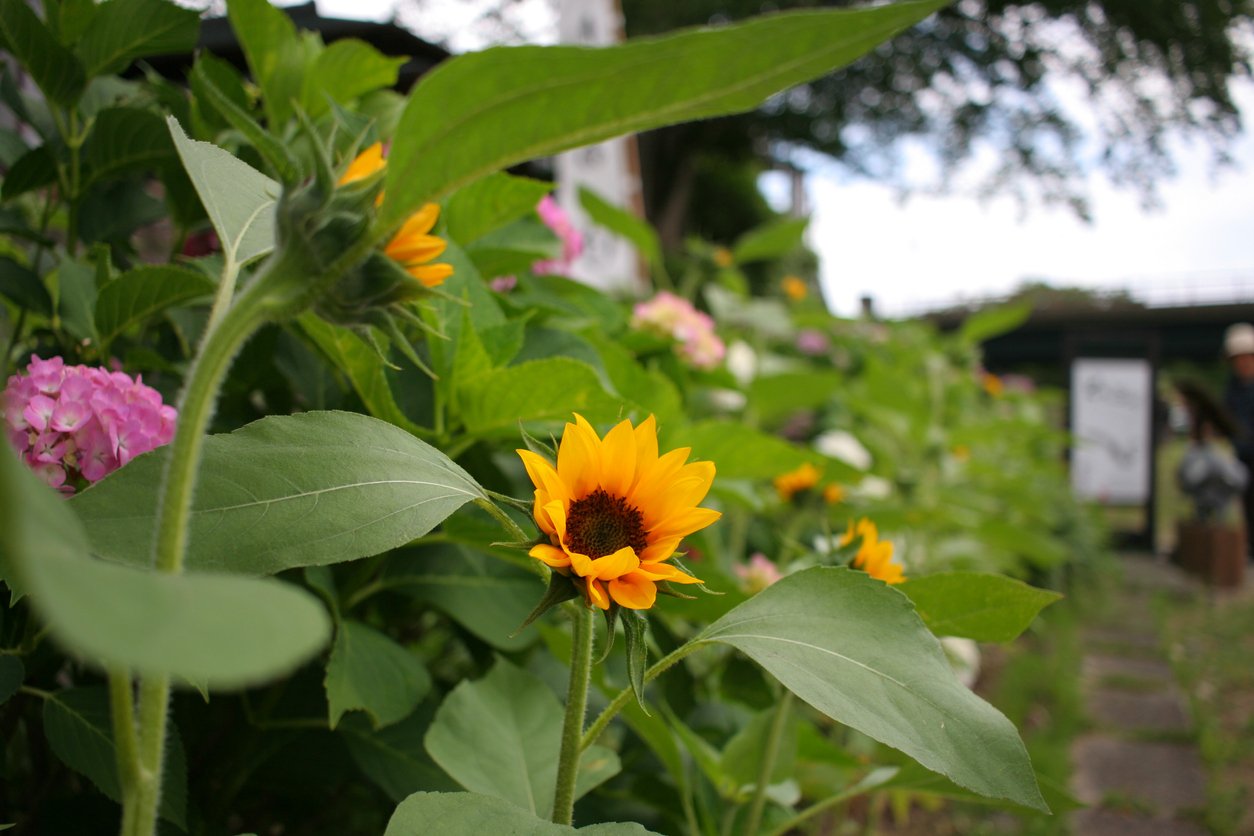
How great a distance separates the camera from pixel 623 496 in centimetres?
47

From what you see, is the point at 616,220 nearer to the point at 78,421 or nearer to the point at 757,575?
the point at 757,575

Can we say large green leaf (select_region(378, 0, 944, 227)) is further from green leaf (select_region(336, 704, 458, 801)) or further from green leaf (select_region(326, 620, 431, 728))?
green leaf (select_region(336, 704, 458, 801))

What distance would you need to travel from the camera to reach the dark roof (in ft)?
3.73

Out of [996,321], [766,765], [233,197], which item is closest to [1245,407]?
[996,321]

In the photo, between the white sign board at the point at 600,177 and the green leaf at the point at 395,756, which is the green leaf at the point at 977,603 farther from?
the white sign board at the point at 600,177

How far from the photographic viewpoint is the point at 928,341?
13.9 ft

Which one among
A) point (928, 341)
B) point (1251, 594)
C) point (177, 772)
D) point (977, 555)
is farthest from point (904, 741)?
point (1251, 594)

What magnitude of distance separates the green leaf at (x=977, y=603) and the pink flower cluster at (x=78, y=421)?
0.42m

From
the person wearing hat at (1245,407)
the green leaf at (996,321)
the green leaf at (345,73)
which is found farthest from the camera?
the person wearing hat at (1245,407)

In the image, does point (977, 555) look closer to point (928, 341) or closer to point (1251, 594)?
point (928, 341)

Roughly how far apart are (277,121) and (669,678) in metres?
0.54

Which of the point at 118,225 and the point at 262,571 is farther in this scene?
the point at 118,225

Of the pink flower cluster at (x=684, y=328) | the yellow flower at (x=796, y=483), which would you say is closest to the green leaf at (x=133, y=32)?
the pink flower cluster at (x=684, y=328)

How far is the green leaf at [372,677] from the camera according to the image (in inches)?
20.3
